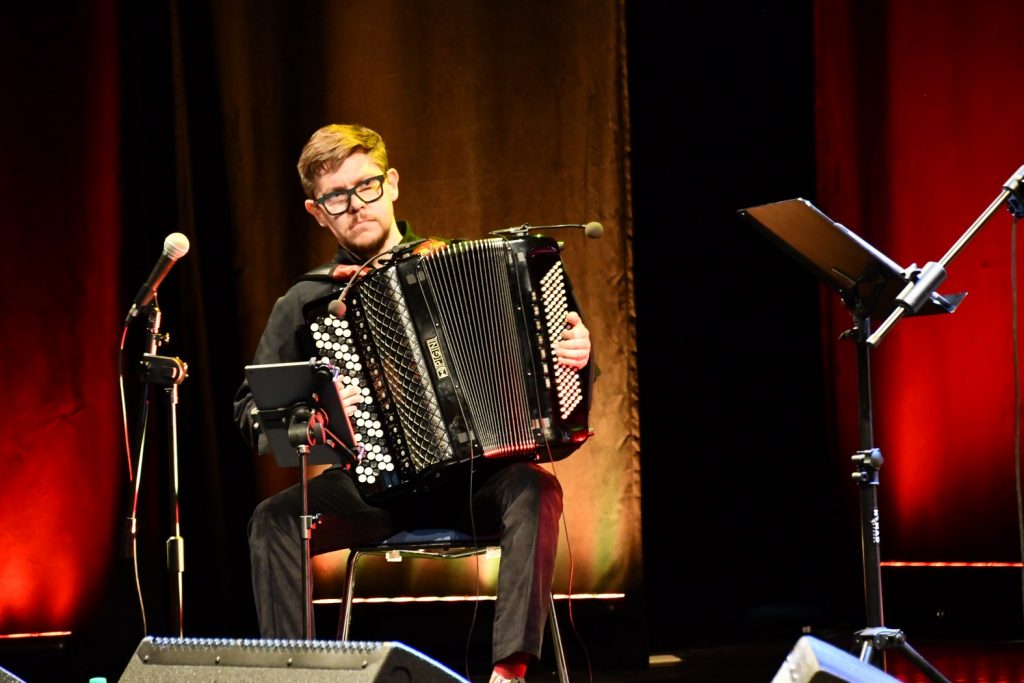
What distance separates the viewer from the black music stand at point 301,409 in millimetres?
2533

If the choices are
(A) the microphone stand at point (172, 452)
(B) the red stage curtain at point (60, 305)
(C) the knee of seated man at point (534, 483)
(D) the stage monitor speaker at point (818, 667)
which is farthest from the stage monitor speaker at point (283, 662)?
(B) the red stage curtain at point (60, 305)

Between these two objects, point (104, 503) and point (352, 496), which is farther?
point (104, 503)

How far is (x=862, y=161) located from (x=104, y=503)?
2900 mm

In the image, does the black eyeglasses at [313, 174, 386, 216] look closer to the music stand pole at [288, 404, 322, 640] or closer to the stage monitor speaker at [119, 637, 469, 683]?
the music stand pole at [288, 404, 322, 640]

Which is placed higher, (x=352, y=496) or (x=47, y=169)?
(x=47, y=169)

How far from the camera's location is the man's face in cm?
322

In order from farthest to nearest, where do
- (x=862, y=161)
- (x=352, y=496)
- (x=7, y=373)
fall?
(x=862, y=161) < (x=7, y=373) < (x=352, y=496)

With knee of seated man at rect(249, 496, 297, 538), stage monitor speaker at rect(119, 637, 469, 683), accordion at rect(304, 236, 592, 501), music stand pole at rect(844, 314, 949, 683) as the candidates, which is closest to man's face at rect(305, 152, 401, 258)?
accordion at rect(304, 236, 592, 501)

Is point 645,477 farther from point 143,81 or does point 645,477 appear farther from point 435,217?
point 143,81

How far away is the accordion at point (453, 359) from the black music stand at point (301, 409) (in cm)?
17

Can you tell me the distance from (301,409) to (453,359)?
43cm

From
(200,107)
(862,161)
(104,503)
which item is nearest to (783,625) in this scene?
(862,161)

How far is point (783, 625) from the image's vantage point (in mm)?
4254

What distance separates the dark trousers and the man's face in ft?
2.11
